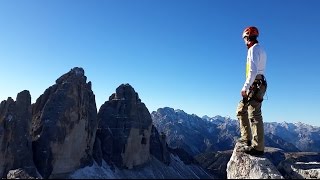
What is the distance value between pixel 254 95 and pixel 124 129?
114 m

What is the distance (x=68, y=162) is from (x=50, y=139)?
770cm

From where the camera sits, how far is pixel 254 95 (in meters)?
12.2

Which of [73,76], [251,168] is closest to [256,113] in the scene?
[251,168]

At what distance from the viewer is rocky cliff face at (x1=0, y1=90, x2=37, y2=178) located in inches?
3492

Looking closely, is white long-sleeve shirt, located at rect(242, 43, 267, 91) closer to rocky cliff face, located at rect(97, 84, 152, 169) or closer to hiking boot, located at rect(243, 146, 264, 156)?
hiking boot, located at rect(243, 146, 264, 156)

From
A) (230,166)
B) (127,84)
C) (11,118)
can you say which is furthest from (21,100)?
(230,166)

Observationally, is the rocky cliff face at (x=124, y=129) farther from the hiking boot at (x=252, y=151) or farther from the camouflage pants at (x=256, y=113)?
the camouflage pants at (x=256, y=113)

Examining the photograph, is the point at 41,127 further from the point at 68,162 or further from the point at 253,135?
the point at 253,135

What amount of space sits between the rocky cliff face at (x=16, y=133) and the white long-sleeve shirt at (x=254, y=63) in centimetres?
8339

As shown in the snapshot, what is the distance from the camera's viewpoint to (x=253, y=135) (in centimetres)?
1233

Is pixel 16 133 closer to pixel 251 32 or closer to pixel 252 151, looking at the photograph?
pixel 252 151

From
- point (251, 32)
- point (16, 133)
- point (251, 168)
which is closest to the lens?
point (251, 168)

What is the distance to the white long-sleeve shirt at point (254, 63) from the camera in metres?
11.5

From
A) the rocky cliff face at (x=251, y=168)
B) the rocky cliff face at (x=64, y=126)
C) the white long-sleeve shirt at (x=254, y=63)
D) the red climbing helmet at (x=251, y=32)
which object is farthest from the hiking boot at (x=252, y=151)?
the rocky cliff face at (x=64, y=126)
